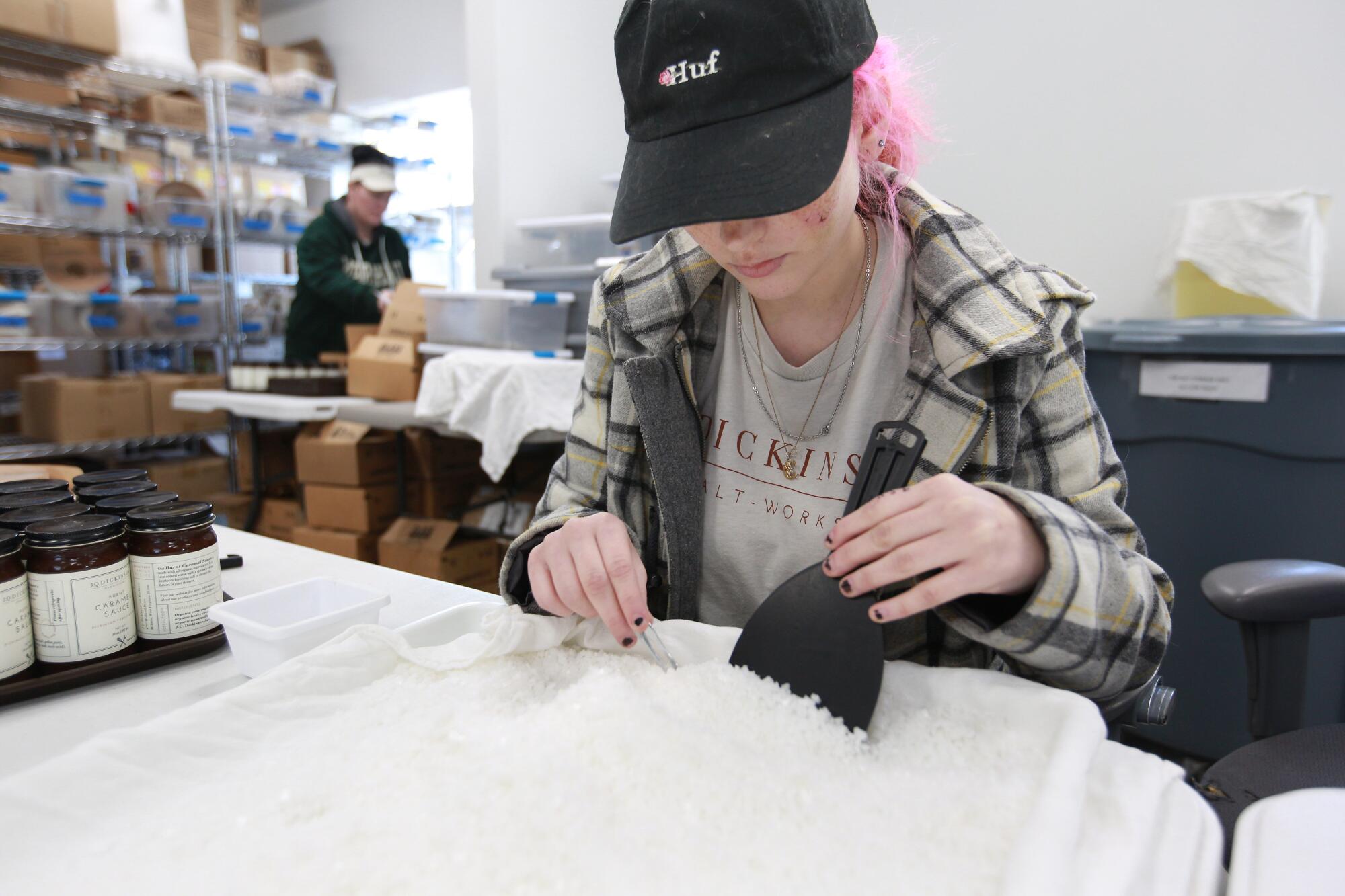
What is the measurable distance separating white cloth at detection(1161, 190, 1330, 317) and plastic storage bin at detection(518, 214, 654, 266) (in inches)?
63.0

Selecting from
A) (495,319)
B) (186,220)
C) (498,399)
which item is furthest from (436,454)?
(186,220)

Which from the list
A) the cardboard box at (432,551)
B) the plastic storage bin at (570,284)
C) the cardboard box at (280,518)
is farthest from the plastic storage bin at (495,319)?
the cardboard box at (280,518)

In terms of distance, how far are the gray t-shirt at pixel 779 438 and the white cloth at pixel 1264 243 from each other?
1.35 m

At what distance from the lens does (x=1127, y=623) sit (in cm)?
65

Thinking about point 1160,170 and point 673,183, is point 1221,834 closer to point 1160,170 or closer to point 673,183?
point 673,183

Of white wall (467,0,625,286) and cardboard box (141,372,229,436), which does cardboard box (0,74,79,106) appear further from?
white wall (467,0,625,286)

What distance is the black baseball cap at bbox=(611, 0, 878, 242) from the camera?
0.60 metres

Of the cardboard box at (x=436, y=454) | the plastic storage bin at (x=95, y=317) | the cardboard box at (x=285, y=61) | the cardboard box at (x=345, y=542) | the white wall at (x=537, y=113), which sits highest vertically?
the cardboard box at (x=285, y=61)

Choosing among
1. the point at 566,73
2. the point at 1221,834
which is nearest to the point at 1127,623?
the point at 1221,834

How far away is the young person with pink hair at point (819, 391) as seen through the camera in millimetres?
599

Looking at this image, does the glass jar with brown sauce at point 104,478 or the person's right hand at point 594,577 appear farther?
the glass jar with brown sauce at point 104,478

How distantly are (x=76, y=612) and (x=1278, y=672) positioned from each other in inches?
47.9

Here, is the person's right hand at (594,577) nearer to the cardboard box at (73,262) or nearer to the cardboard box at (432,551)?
the cardboard box at (432,551)

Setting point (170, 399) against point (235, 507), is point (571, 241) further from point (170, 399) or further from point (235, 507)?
point (170, 399)
